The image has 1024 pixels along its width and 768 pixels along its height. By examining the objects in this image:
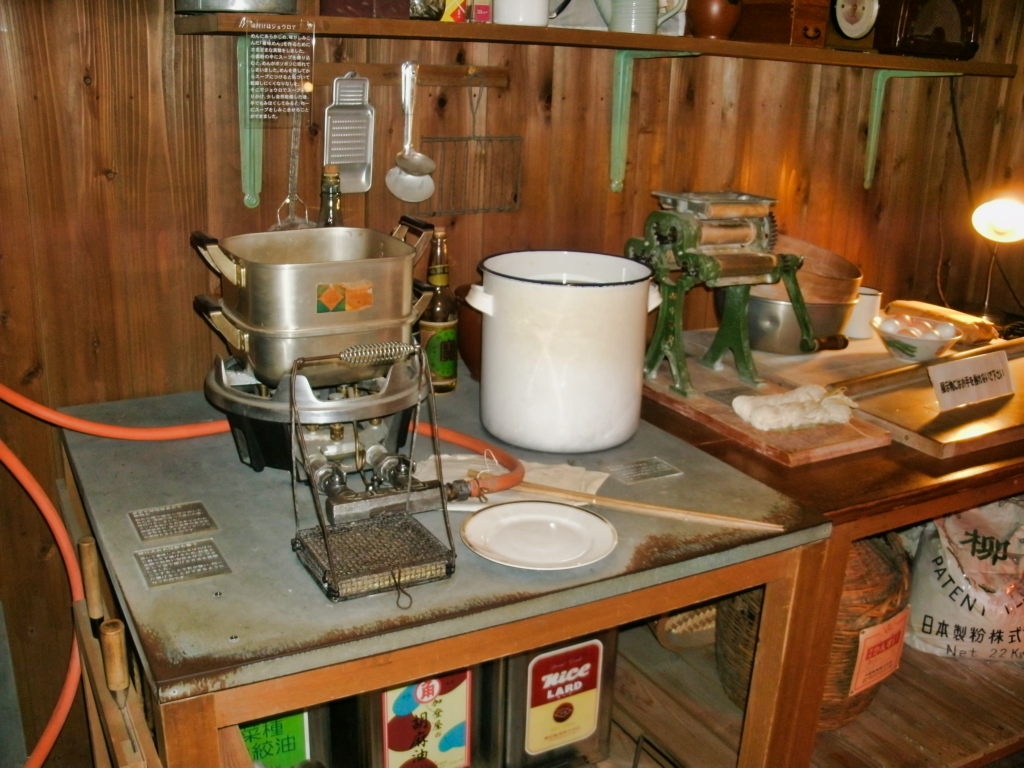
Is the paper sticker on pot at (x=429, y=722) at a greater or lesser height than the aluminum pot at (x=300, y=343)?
lesser

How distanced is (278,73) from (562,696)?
1111 mm

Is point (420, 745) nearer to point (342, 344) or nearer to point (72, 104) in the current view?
point (342, 344)

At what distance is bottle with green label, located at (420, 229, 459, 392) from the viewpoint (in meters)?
1.59

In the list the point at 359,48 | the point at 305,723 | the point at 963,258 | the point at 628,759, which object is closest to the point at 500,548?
the point at 305,723

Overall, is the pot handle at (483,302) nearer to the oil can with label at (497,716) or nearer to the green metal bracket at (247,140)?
the green metal bracket at (247,140)

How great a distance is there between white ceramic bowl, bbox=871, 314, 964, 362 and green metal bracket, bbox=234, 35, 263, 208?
1.24 metres

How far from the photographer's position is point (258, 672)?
0.89 metres

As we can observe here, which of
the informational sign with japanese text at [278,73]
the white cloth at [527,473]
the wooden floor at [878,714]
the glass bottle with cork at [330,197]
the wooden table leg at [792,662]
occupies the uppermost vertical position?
the informational sign with japanese text at [278,73]

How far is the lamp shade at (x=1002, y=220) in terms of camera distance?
2.07 meters

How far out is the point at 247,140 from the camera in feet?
4.95

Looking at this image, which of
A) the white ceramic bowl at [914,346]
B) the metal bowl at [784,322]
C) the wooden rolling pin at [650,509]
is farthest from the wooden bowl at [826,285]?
the wooden rolling pin at [650,509]

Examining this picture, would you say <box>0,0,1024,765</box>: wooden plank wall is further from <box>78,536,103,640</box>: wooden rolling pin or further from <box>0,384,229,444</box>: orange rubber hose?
<box>78,536,103,640</box>: wooden rolling pin

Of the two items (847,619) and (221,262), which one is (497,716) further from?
(221,262)

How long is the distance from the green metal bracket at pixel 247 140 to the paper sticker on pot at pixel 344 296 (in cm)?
43
